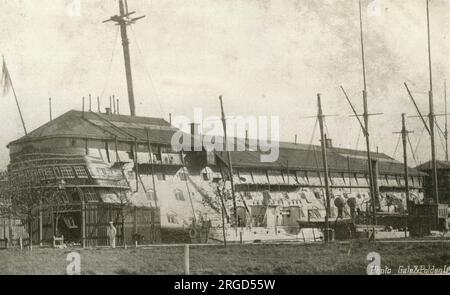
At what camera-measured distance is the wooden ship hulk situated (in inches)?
1328

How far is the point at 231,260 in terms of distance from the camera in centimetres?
2475

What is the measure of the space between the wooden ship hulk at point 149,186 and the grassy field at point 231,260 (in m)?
4.48

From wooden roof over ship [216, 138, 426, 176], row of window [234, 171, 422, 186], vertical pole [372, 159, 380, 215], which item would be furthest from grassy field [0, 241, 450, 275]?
vertical pole [372, 159, 380, 215]

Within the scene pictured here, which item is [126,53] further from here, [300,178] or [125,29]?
[300,178]

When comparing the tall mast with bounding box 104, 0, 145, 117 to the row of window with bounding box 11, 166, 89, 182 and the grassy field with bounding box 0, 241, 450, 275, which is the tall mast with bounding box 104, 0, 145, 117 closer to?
the row of window with bounding box 11, 166, 89, 182

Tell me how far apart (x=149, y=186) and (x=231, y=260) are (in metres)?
15.4

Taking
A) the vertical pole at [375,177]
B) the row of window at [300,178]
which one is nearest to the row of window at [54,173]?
the row of window at [300,178]

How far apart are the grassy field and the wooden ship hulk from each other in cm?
448

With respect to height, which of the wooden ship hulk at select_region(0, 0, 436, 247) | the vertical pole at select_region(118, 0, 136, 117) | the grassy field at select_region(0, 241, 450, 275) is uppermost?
the vertical pole at select_region(118, 0, 136, 117)

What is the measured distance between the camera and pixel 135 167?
38.2 m

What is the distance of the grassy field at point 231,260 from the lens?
2192 cm
